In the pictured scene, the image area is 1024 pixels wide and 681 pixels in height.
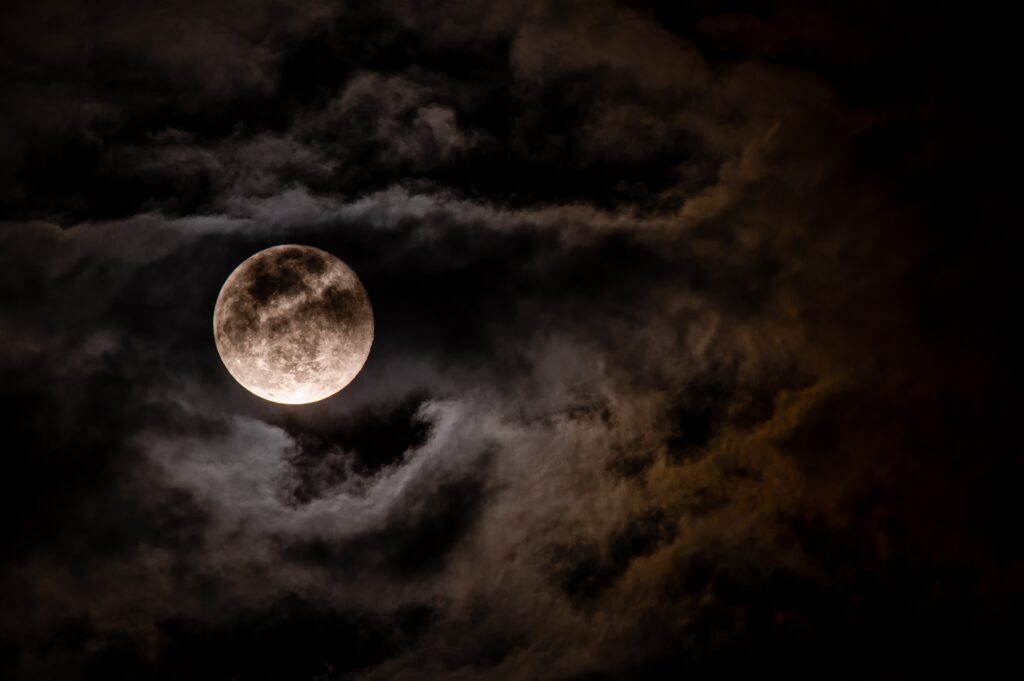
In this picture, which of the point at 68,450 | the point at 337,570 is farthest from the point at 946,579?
the point at 68,450

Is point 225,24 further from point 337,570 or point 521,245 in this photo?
point 337,570

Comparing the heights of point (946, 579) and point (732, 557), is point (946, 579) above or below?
below

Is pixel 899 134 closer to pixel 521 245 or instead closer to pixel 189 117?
pixel 521 245

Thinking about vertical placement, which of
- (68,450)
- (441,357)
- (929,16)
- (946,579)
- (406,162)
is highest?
(406,162)

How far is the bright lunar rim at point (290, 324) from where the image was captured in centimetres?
234

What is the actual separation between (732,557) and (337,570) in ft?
6.20

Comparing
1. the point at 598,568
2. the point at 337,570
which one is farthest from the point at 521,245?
the point at 337,570

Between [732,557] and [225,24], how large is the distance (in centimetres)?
356

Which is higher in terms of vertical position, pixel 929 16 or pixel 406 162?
pixel 406 162

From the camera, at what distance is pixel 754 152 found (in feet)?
9.56

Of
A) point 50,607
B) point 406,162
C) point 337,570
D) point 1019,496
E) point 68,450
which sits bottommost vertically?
point 1019,496

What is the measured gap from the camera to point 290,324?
2.34 meters

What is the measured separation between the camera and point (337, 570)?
9.29ft

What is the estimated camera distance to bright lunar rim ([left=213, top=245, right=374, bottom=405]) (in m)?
2.34
